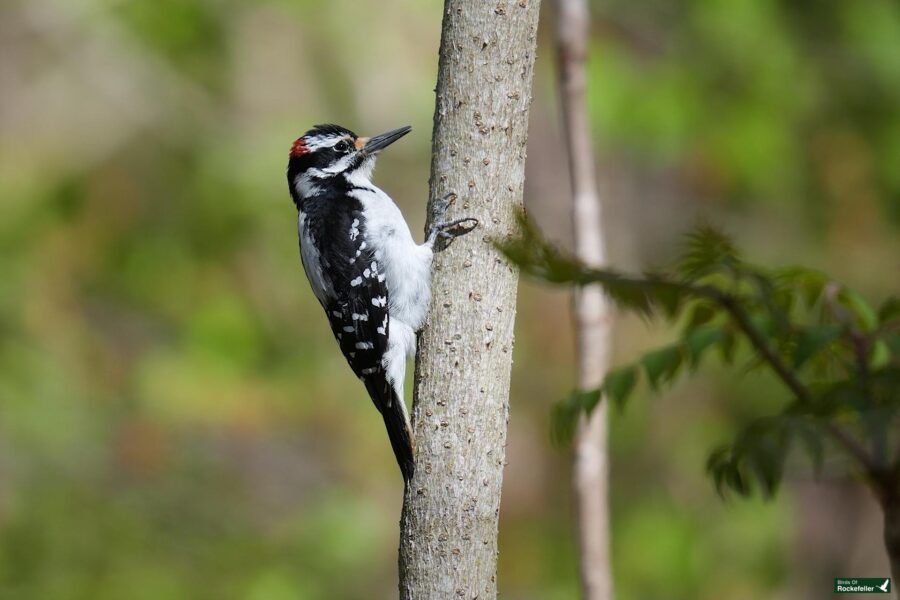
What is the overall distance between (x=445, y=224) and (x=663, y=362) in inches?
30.9

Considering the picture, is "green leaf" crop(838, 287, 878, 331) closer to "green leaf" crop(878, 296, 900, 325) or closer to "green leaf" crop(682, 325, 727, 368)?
"green leaf" crop(878, 296, 900, 325)

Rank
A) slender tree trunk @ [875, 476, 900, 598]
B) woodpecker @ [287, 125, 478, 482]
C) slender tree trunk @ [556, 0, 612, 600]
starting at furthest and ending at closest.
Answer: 1. woodpecker @ [287, 125, 478, 482]
2. slender tree trunk @ [556, 0, 612, 600]
3. slender tree trunk @ [875, 476, 900, 598]

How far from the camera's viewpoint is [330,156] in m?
4.15

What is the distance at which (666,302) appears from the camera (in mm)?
1455

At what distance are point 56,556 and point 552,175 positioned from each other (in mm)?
4363

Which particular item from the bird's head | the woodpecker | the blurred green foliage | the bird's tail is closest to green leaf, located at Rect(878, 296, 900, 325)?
the blurred green foliage

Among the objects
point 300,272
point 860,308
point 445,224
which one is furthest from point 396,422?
point 300,272

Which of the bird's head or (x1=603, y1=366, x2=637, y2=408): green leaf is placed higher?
the bird's head

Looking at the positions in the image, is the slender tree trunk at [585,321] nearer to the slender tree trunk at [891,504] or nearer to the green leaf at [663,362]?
the green leaf at [663,362]

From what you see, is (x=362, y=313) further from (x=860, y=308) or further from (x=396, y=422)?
(x=860, y=308)

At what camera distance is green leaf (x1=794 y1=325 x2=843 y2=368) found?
59.0 inches

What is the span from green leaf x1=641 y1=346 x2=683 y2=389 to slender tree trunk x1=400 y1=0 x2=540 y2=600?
51 cm

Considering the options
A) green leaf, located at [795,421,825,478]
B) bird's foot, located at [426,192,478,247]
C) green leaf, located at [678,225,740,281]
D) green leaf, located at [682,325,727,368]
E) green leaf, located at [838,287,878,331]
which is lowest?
green leaf, located at [795,421,825,478]

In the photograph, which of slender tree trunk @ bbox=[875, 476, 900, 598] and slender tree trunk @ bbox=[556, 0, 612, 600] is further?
slender tree trunk @ bbox=[556, 0, 612, 600]
